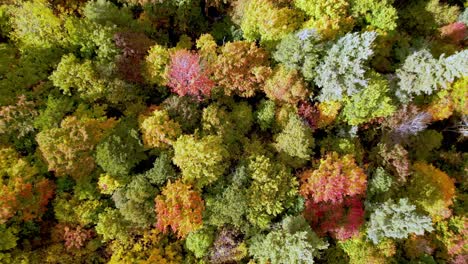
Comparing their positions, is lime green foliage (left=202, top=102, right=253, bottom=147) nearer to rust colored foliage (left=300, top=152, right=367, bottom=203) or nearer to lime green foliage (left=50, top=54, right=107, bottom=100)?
rust colored foliage (left=300, top=152, right=367, bottom=203)

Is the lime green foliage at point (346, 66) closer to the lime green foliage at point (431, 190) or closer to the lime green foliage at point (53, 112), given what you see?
the lime green foliage at point (431, 190)

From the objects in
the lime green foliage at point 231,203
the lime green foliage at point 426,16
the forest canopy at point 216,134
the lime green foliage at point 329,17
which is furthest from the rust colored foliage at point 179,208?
the lime green foliage at point 426,16

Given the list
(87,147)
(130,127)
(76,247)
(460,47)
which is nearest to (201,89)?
(130,127)

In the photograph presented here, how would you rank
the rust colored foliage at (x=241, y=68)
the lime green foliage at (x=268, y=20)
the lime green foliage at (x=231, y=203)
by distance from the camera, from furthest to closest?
the lime green foliage at (x=268, y=20)
the rust colored foliage at (x=241, y=68)
the lime green foliage at (x=231, y=203)

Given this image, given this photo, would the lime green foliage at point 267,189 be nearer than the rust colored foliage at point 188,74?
Yes

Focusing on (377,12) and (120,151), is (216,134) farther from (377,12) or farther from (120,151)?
(377,12)

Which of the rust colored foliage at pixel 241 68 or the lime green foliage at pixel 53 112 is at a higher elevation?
the lime green foliage at pixel 53 112
